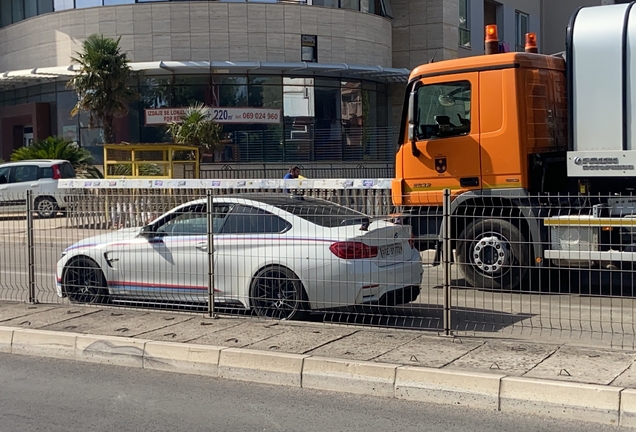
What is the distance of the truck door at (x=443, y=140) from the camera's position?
11359 mm

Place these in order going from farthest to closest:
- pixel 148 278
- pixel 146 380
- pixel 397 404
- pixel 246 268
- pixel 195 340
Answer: pixel 148 278 → pixel 246 268 → pixel 195 340 → pixel 146 380 → pixel 397 404

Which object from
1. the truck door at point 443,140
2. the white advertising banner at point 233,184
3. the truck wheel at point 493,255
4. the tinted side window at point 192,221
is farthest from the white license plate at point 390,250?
the white advertising banner at point 233,184

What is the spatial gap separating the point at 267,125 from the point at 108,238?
22.6 metres

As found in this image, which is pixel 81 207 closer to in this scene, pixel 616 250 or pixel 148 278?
pixel 148 278

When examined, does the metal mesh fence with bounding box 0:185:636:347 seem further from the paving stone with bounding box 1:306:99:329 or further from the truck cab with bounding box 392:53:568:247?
the truck cab with bounding box 392:53:568:247

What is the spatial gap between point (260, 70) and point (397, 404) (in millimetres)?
26513

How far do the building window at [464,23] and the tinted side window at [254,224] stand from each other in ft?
103

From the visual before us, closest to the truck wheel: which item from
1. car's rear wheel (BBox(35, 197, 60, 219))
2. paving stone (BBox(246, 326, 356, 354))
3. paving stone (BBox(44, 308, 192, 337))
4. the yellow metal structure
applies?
paving stone (BBox(246, 326, 356, 354))

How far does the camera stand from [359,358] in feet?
22.5

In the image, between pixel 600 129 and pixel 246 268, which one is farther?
pixel 600 129

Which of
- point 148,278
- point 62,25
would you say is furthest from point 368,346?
point 62,25

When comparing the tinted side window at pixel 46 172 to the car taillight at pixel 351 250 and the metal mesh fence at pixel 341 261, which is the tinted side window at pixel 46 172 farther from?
the car taillight at pixel 351 250

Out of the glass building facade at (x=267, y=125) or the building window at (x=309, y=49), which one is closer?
the glass building facade at (x=267, y=125)

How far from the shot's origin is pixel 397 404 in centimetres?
621
